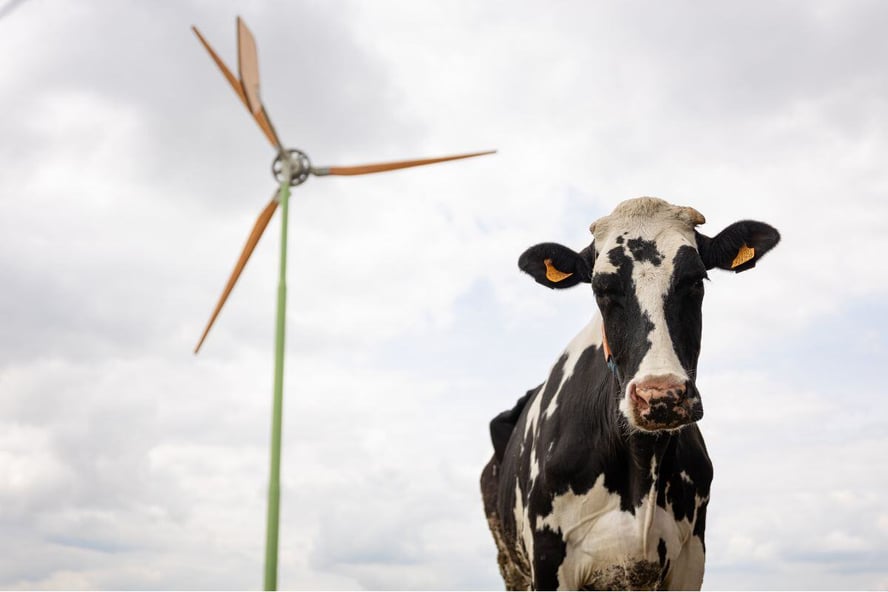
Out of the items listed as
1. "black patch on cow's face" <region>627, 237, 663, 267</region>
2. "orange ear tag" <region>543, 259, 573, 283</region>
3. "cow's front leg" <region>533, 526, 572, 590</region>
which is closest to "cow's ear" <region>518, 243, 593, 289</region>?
"orange ear tag" <region>543, 259, 573, 283</region>

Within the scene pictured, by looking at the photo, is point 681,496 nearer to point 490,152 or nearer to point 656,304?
point 656,304

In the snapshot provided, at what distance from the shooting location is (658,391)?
946 cm

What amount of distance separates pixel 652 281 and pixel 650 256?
385 mm

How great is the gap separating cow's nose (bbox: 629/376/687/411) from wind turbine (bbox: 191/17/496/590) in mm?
3428

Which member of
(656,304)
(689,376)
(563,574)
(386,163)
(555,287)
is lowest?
(563,574)

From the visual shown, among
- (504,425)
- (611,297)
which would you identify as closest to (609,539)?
(611,297)

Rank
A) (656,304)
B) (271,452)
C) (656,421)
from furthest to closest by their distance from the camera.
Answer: (656,304)
(656,421)
(271,452)

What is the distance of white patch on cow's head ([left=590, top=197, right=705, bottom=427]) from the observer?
977cm

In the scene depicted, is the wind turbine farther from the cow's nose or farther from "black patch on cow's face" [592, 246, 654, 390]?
the cow's nose

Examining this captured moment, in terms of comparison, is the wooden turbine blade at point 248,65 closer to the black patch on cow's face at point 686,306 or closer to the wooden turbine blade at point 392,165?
the wooden turbine blade at point 392,165

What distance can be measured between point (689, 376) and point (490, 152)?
3710mm

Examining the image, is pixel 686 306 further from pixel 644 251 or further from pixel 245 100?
pixel 245 100

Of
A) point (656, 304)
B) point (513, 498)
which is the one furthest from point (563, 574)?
point (656, 304)

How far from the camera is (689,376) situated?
9.95 meters
